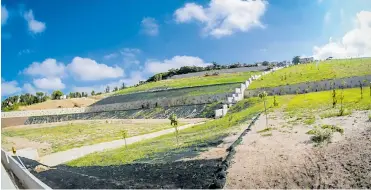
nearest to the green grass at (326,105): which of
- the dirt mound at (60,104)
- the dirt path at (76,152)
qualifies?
the dirt path at (76,152)

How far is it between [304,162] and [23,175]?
13.0 meters

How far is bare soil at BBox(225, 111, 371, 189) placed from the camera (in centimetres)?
1227

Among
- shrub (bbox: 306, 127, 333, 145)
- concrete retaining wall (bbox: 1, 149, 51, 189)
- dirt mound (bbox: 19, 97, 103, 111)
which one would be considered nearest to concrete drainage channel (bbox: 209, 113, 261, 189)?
shrub (bbox: 306, 127, 333, 145)

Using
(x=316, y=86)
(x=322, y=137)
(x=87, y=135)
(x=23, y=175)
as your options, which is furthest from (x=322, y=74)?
(x=23, y=175)

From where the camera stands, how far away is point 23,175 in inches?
694

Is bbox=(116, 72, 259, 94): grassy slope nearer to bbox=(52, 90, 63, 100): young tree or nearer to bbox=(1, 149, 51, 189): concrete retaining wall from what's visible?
bbox=(52, 90, 63, 100): young tree

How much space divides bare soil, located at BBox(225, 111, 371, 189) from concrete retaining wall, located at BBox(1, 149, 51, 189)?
274 inches

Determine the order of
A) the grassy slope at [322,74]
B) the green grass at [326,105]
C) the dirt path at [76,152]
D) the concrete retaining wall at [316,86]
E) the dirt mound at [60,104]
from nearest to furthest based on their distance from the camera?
the green grass at [326,105] < the dirt path at [76,152] < the concrete retaining wall at [316,86] < the grassy slope at [322,74] < the dirt mound at [60,104]

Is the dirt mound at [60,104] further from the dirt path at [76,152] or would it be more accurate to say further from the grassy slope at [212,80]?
the dirt path at [76,152]

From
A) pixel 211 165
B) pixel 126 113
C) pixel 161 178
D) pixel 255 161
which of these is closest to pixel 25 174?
pixel 161 178

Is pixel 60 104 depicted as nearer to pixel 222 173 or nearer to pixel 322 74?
pixel 322 74

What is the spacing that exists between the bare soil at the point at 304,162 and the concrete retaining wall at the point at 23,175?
22.8 feet

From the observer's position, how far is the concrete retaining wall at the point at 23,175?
13.3 metres

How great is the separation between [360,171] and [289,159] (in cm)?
291
